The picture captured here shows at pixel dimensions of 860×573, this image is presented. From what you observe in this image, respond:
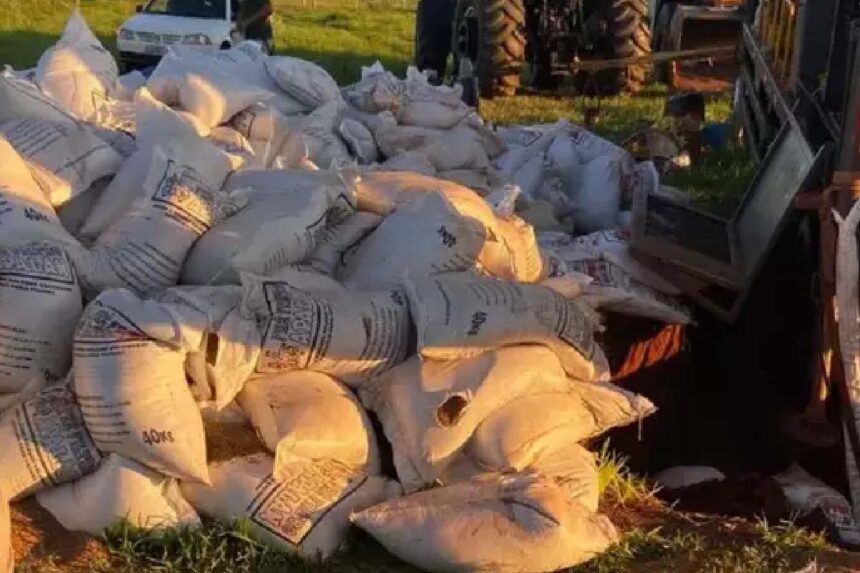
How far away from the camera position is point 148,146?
14.0ft

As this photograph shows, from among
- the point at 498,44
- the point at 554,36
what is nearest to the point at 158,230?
the point at 498,44

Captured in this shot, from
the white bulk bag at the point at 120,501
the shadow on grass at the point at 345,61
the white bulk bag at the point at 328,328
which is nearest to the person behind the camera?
the white bulk bag at the point at 120,501

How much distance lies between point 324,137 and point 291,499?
2738 mm

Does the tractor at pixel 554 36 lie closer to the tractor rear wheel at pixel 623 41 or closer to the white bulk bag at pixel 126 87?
the tractor rear wheel at pixel 623 41

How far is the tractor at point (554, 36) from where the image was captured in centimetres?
1101

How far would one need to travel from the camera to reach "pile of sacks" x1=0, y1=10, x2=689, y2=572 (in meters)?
3.30

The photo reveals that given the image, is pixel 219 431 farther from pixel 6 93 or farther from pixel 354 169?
pixel 6 93

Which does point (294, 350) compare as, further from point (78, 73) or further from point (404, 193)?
point (78, 73)

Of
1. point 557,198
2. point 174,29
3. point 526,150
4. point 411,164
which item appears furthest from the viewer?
point 174,29

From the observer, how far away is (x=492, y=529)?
320cm

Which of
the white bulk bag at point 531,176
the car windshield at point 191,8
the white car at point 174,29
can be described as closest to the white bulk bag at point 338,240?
the white bulk bag at point 531,176

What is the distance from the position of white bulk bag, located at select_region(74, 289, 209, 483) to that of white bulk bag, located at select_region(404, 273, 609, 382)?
640 mm

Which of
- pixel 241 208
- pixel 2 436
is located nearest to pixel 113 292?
pixel 2 436

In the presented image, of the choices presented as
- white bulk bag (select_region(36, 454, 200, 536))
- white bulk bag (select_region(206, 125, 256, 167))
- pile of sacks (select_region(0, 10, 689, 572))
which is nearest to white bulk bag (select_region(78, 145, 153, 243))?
pile of sacks (select_region(0, 10, 689, 572))
